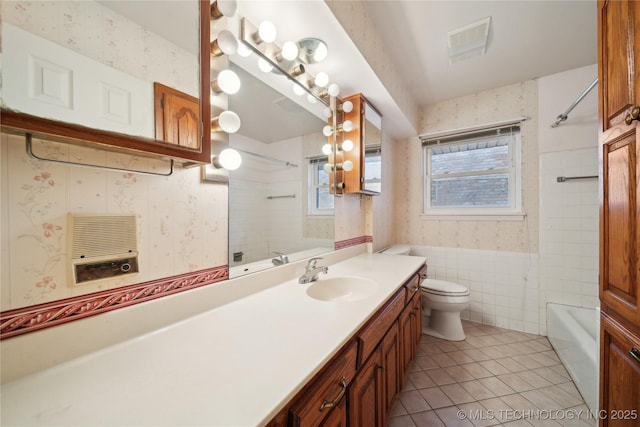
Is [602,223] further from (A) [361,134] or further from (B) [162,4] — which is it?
(B) [162,4]

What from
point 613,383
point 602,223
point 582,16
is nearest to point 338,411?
point 613,383

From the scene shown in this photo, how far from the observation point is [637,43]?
2.40 ft

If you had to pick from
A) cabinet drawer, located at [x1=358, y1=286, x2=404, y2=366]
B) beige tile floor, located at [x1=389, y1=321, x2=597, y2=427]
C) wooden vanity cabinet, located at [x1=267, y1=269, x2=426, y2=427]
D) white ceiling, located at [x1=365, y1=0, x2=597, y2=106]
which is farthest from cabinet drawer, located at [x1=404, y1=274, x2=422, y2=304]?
white ceiling, located at [x1=365, y1=0, x2=597, y2=106]

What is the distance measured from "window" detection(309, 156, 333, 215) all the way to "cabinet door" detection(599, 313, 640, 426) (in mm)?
1424

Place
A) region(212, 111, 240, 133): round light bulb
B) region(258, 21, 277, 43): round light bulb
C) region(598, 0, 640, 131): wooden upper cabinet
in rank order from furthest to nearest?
region(258, 21, 277, 43): round light bulb, region(212, 111, 240, 133): round light bulb, region(598, 0, 640, 131): wooden upper cabinet

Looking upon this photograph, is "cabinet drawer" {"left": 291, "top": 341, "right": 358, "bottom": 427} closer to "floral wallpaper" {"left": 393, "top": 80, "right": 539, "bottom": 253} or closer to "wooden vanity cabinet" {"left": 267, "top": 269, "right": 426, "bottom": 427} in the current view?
"wooden vanity cabinet" {"left": 267, "top": 269, "right": 426, "bottom": 427}

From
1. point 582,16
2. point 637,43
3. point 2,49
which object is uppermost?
point 582,16

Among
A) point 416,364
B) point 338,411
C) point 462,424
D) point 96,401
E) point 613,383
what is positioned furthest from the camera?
point 416,364

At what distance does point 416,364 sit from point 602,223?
1478 millimetres

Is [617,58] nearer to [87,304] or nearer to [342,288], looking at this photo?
[342,288]

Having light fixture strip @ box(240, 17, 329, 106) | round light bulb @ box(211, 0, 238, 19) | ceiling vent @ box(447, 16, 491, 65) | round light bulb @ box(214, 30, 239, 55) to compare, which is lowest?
round light bulb @ box(214, 30, 239, 55)

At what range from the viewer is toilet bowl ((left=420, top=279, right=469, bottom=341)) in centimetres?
205

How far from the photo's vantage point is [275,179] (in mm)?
1270

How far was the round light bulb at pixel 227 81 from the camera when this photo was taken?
2.90 ft
